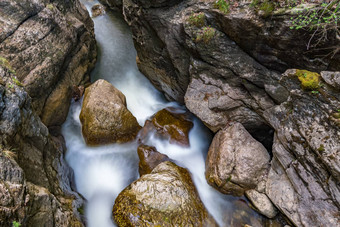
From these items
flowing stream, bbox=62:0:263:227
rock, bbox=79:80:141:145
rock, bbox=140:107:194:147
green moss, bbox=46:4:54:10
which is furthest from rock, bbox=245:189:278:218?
green moss, bbox=46:4:54:10

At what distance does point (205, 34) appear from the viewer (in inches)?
228

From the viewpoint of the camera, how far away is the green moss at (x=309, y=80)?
4.05m

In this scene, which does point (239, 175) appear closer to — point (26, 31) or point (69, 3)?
point (26, 31)

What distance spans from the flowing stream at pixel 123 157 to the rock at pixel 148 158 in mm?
358

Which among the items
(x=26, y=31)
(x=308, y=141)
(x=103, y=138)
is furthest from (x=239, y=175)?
(x=26, y=31)

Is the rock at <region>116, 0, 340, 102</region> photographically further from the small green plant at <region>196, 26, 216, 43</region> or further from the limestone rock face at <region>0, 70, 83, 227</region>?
the limestone rock face at <region>0, 70, 83, 227</region>

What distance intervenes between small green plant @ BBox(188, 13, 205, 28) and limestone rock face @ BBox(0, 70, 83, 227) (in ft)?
16.5

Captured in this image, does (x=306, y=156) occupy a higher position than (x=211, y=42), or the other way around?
(x=211, y=42)

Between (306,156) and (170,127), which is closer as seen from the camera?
(306,156)

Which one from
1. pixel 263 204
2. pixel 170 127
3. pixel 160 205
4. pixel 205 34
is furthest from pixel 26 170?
pixel 263 204

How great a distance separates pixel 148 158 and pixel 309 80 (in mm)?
5059

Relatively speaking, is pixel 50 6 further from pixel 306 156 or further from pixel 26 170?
pixel 306 156

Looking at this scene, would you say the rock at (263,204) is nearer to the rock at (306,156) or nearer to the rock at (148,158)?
the rock at (306,156)

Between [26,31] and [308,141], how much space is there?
8.99m
